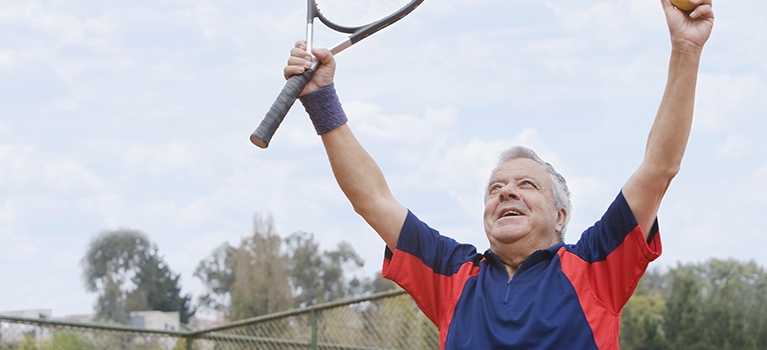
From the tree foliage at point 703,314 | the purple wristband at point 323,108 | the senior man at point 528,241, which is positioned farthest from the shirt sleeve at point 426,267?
the tree foliage at point 703,314

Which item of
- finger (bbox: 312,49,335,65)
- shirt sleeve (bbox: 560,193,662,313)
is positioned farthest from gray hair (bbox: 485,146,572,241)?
finger (bbox: 312,49,335,65)

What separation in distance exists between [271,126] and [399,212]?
1.90 ft

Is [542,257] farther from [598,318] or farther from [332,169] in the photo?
[332,169]

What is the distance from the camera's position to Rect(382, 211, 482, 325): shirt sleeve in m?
3.06

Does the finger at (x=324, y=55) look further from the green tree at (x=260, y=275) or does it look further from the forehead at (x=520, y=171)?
the green tree at (x=260, y=275)

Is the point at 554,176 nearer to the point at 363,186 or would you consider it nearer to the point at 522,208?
the point at 522,208

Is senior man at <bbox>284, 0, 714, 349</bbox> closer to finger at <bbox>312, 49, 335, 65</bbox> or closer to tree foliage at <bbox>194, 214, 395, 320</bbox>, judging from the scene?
finger at <bbox>312, 49, 335, 65</bbox>

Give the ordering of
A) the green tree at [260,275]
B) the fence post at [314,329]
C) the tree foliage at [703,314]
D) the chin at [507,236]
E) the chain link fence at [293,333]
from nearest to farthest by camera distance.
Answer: the chin at [507,236]
the chain link fence at [293,333]
the fence post at [314,329]
the tree foliage at [703,314]
the green tree at [260,275]

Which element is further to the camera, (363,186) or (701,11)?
(363,186)

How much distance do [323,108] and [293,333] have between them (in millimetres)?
6582

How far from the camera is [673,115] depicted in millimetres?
2578

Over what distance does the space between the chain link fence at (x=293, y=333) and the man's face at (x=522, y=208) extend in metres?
5.78

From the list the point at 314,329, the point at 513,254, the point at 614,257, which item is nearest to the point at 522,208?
the point at 513,254

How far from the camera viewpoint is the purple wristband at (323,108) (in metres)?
3.09
